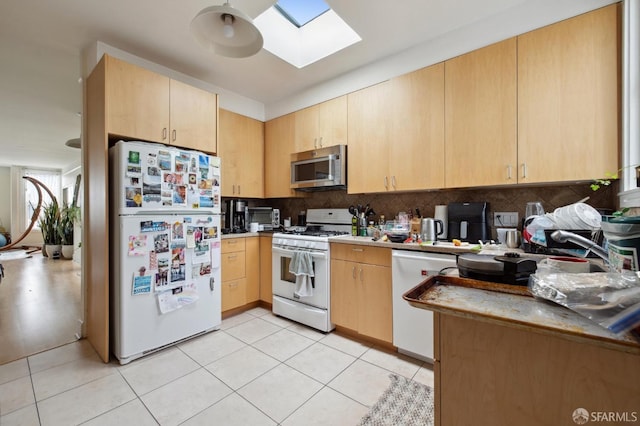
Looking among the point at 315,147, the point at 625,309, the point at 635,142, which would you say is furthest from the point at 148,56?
the point at 635,142

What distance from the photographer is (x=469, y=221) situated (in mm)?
2211

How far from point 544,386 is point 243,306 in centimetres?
295

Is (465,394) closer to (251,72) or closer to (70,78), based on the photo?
(251,72)

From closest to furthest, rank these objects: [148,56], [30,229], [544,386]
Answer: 1. [544,386]
2. [148,56]
3. [30,229]

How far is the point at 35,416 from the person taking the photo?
1562mm

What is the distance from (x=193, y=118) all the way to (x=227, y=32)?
1.28 m

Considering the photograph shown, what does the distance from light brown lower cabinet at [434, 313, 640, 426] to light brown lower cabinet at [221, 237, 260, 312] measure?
2494mm

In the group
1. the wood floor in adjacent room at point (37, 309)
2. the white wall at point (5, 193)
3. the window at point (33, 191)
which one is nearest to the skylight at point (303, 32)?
the wood floor in adjacent room at point (37, 309)

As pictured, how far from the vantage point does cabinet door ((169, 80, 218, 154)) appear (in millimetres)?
2432

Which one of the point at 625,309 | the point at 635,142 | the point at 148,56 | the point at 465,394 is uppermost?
the point at 148,56

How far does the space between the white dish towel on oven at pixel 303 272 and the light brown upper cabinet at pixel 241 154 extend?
47.5 inches

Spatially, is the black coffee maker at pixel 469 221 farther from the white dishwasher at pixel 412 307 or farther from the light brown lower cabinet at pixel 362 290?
the light brown lower cabinet at pixel 362 290

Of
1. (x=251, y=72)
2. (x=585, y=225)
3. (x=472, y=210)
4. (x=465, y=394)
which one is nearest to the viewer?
(x=465, y=394)

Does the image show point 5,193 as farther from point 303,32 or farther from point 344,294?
point 344,294
